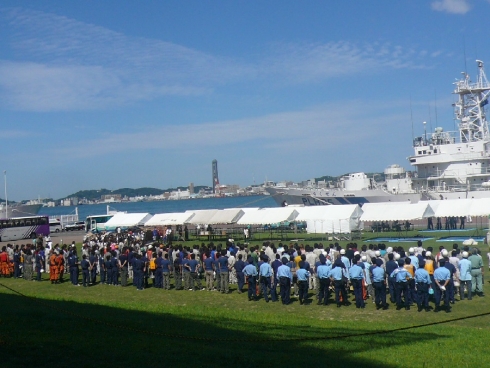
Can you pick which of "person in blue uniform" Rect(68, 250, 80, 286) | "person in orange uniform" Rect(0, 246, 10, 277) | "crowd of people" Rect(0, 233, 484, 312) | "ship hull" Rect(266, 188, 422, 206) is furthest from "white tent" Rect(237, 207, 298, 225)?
"ship hull" Rect(266, 188, 422, 206)

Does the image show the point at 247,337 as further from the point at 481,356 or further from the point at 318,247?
the point at 318,247

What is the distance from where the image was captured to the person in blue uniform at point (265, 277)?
627 inches

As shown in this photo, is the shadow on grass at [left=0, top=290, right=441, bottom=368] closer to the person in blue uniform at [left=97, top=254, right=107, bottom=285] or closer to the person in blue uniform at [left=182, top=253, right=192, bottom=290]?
the person in blue uniform at [left=182, top=253, right=192, bottom=290]

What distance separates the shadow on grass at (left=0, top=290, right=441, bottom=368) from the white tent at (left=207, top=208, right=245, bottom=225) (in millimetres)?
22748

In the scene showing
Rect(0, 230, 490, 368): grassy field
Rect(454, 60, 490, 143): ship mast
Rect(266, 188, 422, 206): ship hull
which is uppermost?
Rect(454, 60, 490, 143): ship mast

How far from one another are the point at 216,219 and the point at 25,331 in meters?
26.6

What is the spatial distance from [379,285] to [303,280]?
7.46 ft

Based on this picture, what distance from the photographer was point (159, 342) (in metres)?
9.32

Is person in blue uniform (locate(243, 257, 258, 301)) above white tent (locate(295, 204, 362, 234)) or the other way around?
the other way around

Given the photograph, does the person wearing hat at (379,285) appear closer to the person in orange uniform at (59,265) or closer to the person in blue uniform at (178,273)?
the person in blue uniform at (178,273)

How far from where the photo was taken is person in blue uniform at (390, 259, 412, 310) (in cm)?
1390

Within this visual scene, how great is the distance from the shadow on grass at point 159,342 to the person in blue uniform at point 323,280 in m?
3.63

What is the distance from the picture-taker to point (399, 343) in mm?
9766

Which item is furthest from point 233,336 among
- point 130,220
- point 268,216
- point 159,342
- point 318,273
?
point 130,220
